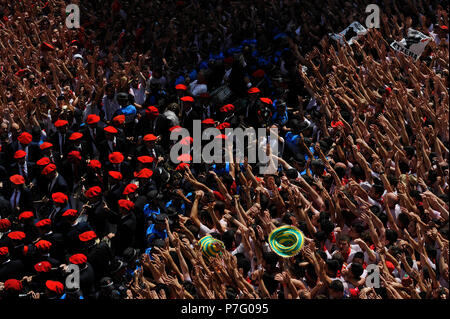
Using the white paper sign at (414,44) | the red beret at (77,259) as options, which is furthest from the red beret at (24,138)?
the white paper sign at (414,44)

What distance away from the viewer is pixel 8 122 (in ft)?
29.3

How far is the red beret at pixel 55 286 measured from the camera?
638 cm

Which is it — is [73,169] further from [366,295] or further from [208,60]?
[366,295]

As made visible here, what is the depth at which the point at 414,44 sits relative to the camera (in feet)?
27.1

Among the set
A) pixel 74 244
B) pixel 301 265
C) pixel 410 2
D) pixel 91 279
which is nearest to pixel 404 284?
pixel 301 265

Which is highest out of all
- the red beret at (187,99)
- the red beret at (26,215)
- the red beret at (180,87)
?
the red beret at (180,87)

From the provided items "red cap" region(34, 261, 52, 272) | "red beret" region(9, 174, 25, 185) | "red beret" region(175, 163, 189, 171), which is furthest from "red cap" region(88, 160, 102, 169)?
"red cap" region(34, 261, 52, 272)

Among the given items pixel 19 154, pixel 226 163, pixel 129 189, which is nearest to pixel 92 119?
pixel 19 154

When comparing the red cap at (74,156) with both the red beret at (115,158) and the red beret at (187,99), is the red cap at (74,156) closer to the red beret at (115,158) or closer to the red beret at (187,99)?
the red beret at (115,158)

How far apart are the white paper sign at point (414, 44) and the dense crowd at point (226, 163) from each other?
24 centimetres

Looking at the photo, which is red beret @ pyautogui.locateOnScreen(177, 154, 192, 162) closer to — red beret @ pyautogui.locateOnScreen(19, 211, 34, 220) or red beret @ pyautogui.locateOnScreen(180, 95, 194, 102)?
red beret @ pyautogui.locateOnScreen(180, 95, 194, 102)

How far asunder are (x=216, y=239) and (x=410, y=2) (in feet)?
20.9

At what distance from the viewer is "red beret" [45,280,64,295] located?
638cm

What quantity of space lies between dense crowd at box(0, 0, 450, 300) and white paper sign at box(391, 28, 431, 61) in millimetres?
245
